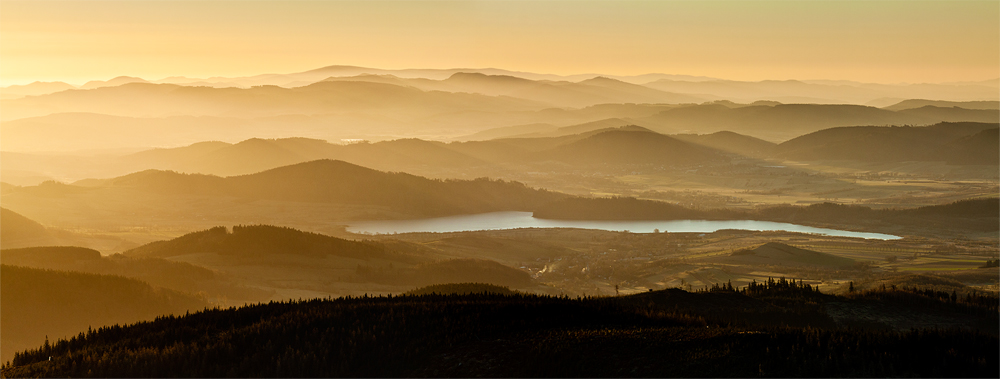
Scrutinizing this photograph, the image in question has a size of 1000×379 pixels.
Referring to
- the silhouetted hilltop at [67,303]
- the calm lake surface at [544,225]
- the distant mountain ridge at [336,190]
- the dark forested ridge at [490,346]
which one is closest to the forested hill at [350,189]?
the distant mountain ridge at [336,190]

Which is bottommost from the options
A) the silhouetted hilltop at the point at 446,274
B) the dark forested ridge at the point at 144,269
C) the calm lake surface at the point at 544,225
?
the silhouetted hilltop at the point at 446,274

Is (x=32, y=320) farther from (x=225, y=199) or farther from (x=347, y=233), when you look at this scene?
(x=225, y=199)

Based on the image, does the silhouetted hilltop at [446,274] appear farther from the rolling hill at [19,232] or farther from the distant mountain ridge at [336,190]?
the distant mountain ridge at [336,190]

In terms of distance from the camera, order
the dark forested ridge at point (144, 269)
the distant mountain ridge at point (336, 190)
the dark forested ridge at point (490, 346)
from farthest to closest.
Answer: the distant mountain ridge at point (336, 190)
the dark forested ridge at point (144, 269)
the dark forested ridge at point (490, 346)

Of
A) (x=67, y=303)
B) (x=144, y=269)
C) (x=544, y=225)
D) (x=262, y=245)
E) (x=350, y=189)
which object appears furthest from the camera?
(x=350, y=189)

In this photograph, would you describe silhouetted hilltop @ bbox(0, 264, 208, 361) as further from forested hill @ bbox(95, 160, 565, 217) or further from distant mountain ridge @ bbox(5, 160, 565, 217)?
forested hill @ bbox(95, 160, 565, 217)

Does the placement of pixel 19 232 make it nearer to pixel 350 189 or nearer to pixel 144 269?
pixel 144 269

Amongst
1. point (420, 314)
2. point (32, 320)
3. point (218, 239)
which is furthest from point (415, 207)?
point (420, 314)

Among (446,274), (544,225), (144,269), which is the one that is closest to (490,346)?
(144,269)
